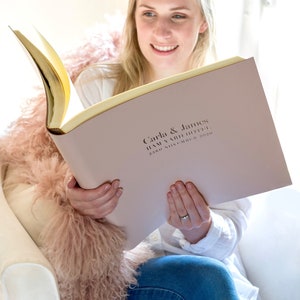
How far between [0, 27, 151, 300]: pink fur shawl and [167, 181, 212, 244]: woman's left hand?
10 centimetres

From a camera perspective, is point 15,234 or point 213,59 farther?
point 213,59

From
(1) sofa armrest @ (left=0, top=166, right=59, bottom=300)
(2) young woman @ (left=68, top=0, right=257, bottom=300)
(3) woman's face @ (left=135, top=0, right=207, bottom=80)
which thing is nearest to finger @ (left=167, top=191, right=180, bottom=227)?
(2) young woman @ (left=68, top=0, right=257, bottom=300)

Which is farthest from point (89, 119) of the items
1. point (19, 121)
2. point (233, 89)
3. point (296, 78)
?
point (296, 78)

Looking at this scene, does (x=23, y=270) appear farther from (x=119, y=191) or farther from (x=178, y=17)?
(x=178, y=17)

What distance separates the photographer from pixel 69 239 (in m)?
0.77

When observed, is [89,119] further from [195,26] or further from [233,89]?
[195,26]

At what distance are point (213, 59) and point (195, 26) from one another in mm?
136

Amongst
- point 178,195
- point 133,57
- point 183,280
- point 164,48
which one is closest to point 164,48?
point 164,48

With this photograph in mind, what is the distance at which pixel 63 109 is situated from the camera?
68 cm

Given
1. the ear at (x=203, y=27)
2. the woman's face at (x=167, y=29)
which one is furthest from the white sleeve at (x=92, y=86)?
the ear at (x=203, y=27)

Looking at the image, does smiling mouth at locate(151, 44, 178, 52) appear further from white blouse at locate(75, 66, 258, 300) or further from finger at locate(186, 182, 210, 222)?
finger at locate(186, 182, 210, 222)

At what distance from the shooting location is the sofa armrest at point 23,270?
70 centimetres

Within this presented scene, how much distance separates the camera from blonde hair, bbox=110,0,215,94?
109cm

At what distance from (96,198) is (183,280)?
25 cm
